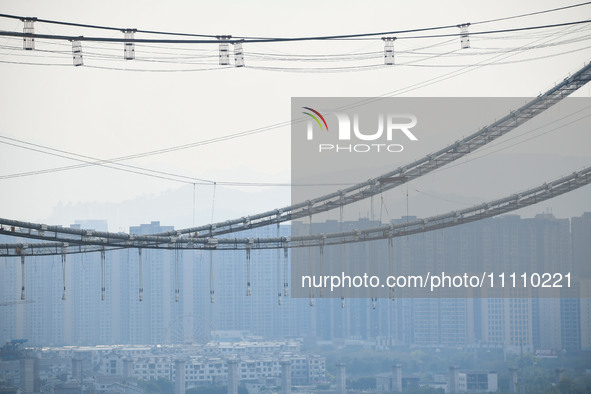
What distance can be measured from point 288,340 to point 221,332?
5793 mm

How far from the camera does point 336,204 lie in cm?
2936

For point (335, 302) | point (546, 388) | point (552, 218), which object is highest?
point (552, 218)

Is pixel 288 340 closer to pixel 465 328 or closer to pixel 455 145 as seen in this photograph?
pixel 465 328

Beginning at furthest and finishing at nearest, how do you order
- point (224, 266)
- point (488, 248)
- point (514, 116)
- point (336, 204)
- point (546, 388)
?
point (224, 266)
point (488, 248)
point (546, 388)
point (336, 204)
point (514, 116)

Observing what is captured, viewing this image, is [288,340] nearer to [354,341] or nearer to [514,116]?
[354,341]

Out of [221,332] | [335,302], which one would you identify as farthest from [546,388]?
[221,332]

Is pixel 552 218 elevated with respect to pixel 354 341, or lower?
elevated

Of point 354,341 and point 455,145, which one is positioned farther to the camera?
point 354,341

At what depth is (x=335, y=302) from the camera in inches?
3147

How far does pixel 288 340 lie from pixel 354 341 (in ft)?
16.9

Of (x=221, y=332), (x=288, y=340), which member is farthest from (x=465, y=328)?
(x=221, y=332)

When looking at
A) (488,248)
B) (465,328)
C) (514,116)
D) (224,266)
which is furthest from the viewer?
(224,266)

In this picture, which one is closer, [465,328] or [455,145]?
[455,145]

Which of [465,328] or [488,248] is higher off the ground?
[488,248]
